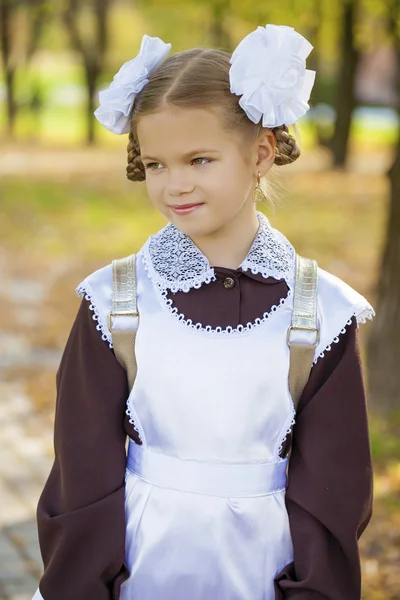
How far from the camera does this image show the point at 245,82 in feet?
6.63

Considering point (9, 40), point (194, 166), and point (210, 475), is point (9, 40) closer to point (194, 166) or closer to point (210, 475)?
point (194, 166)

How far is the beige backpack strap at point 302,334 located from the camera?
2.10m

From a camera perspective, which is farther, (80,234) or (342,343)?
(80,234)

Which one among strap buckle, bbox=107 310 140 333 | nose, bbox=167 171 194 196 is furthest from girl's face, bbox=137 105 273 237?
strap buckle, bbox=107 310 140 333

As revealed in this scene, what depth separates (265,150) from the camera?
2.16 meters

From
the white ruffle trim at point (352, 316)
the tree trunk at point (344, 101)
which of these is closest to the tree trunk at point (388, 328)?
the white ruffle trim at point (352, 316)

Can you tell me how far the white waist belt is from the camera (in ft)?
6.95

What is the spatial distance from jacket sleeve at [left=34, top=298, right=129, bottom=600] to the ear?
50 cm

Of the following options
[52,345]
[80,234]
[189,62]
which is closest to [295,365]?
[189,62]

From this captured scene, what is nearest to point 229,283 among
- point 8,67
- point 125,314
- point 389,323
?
point 125,314

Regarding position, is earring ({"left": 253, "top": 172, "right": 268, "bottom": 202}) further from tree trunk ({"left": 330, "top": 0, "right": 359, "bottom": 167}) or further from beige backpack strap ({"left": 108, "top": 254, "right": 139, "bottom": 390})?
tree trunk ({"left": 330, "top": 0, "right": 359, "bottom": 167})

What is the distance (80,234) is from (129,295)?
9.36 m

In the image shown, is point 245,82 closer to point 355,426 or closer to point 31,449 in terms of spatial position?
point 355,426

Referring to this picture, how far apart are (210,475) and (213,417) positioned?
0.13 metres
